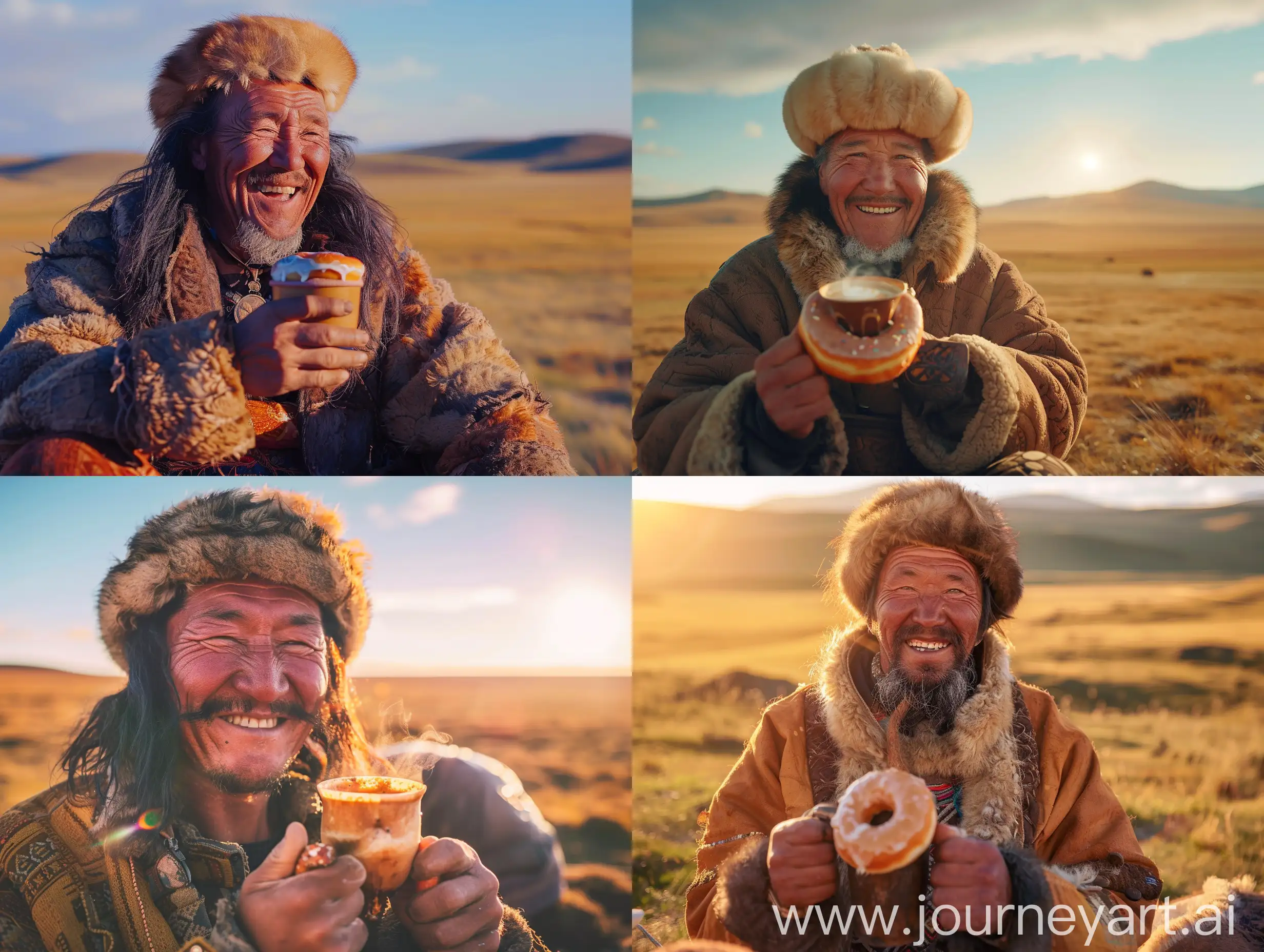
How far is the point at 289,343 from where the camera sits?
3818 millimetres

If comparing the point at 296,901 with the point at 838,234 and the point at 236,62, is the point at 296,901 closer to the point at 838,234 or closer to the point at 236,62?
the point at 236,62

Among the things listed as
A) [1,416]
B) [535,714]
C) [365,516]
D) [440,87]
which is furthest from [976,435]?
[1,416]

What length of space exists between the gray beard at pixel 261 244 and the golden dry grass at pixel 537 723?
4.94ft

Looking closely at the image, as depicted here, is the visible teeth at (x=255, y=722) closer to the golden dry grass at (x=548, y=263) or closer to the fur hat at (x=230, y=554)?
the fur hat at (x=230, y=554)

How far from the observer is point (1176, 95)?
469 centimetres

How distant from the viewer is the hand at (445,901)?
4.18 metres

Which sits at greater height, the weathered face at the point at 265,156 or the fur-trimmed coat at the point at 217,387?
the weathered face at the point at 265,156

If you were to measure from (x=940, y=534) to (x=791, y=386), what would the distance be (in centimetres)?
65

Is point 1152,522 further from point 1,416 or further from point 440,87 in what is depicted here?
point 1,416

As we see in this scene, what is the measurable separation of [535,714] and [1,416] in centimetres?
204

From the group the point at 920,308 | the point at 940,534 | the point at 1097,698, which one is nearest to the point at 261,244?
the point at 920,308

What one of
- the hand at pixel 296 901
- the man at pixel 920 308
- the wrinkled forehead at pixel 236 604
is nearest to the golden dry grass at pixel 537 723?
the wrinkled forehead at pixel 236 604

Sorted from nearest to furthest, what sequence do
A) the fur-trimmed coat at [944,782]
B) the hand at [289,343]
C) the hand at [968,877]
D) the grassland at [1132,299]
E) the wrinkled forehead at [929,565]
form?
the hand at [968,877]
the fur-trimmed coat at [944,782]
the hand at [289,343]
the wrinkled forehead at [929,565]
the grassland at [1132,299]

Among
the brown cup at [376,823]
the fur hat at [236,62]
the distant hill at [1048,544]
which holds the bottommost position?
the brown cup at [376,823]
